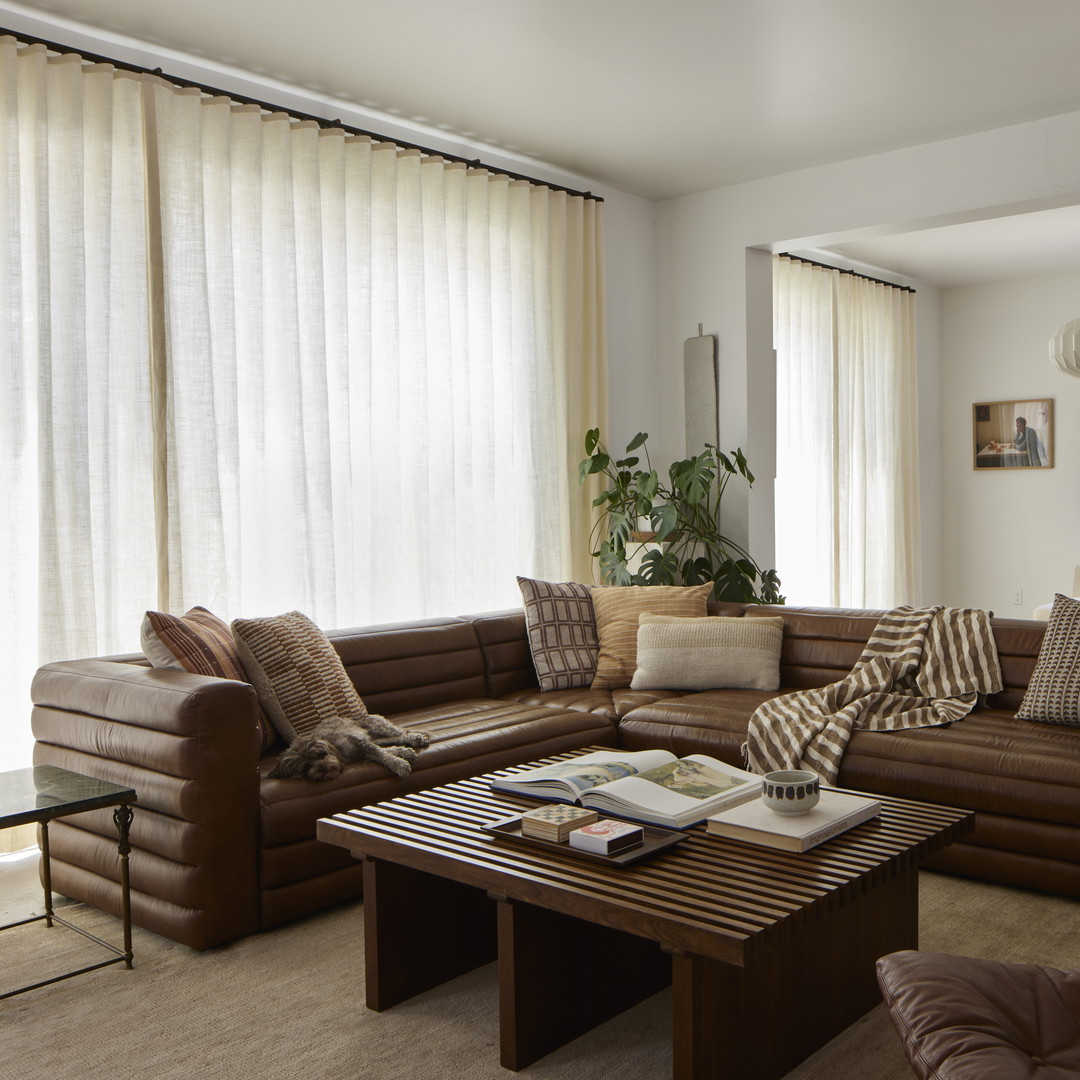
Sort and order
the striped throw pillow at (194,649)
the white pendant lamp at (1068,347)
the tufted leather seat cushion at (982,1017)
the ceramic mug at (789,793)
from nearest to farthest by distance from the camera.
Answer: the tufted leather seat cushion at (982,1017), the ceramic mug at (789,793), the striped throw pillow at (194,649), the white pendant lamp at (1068,347)

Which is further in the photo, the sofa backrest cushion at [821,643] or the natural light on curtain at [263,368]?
the sofa backrest cushion at [821,643]

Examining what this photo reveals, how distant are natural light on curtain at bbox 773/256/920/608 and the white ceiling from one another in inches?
76.2

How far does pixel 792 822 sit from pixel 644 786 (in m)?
0.37

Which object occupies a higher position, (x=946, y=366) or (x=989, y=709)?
(x=946, y=366)

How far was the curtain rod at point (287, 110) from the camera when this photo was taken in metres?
3.57

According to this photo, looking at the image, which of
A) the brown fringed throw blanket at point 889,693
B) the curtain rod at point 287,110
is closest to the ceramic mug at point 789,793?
the brown fringed throw blanket at point 889,693

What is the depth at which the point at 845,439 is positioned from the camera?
24.6 ft

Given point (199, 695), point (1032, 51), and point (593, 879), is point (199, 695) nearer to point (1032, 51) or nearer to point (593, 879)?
point (593, 879)

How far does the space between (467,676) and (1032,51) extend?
3129 millimetres

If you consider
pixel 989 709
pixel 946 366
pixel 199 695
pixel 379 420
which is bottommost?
pixel 989 709

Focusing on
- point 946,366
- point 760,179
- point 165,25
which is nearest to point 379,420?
point 165,25

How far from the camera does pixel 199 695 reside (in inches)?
107

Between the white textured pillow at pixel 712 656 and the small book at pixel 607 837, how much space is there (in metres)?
1.90

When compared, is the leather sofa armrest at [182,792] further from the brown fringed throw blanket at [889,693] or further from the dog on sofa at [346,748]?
the brown fringed throw blanket at [889,693]
